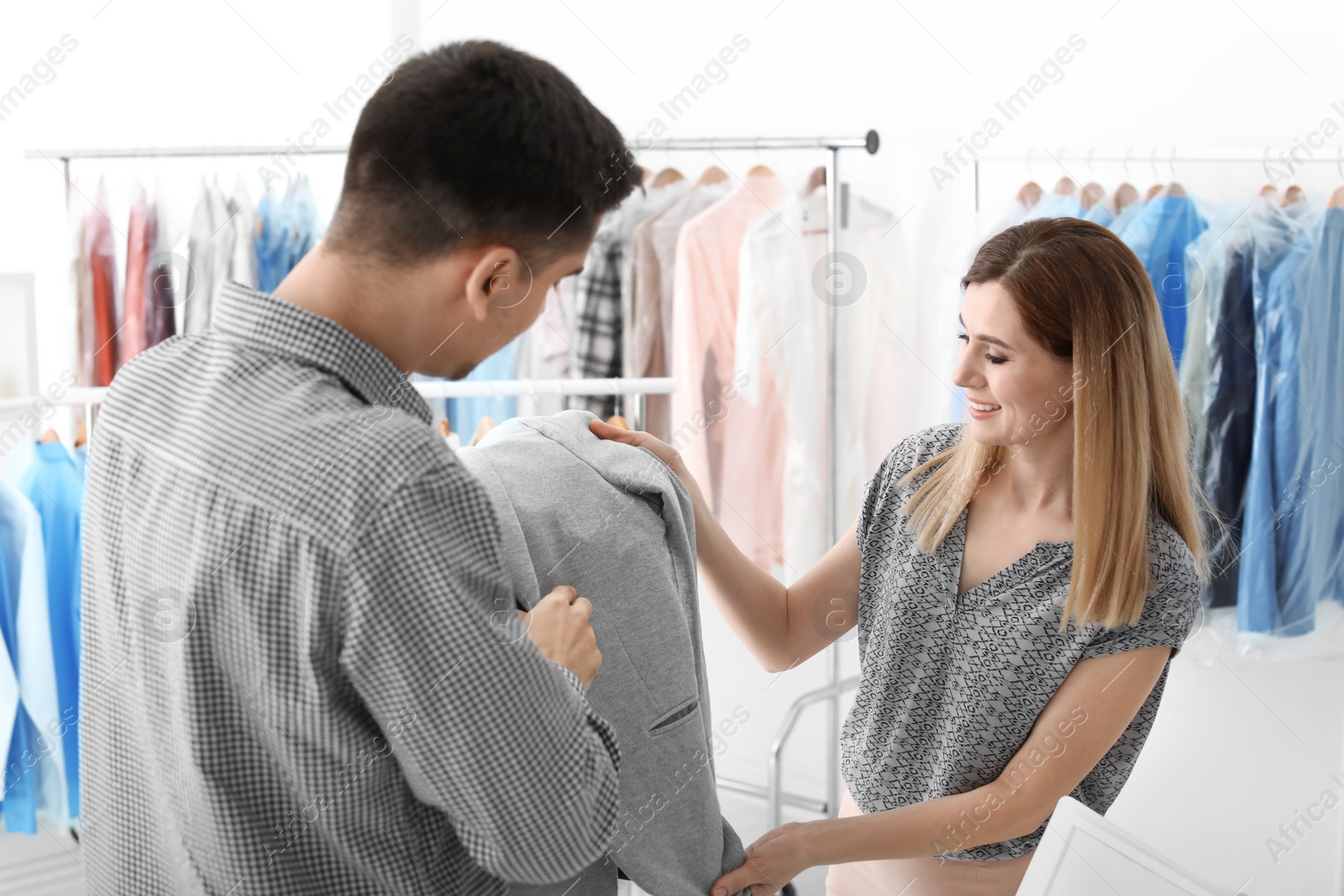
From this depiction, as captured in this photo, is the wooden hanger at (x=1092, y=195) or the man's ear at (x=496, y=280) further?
the wooden hanger at (x=1092, y=195)

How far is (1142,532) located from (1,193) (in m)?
2.67

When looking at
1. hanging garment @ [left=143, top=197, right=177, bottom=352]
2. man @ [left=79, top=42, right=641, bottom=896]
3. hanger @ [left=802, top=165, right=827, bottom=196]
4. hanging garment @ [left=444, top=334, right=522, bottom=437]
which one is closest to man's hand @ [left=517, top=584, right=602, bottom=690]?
man @ [left=79, top=42, right=641, bottom=896]

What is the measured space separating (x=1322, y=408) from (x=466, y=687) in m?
1.93

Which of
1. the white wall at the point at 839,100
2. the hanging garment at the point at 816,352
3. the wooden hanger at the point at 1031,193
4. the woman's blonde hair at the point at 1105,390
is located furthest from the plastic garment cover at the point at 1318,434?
the woman's blonde hair at the point at 1105,390

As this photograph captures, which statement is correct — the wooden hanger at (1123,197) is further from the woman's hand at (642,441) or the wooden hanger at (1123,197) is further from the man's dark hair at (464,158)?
the man's dark hair at (464,158)

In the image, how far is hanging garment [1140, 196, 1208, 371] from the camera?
6.74 ft

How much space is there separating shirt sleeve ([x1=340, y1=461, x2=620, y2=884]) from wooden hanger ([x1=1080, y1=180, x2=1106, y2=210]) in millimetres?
1837

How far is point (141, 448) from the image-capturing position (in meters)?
0.72

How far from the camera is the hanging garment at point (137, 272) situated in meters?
2.26

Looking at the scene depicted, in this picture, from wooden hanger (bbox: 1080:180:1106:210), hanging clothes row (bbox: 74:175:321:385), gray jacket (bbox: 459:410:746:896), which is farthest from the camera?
hanging clothes row (bbox: 74:175:321:385)

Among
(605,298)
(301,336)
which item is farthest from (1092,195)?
(301,336)

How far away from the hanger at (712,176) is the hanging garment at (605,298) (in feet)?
0.23

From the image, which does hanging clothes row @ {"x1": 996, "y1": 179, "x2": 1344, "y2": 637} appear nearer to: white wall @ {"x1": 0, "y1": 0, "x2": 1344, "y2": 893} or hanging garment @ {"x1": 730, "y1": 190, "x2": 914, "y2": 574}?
white wall @ {"x1": 0, "y1": 0, "x2": 1344, "y2": 893}

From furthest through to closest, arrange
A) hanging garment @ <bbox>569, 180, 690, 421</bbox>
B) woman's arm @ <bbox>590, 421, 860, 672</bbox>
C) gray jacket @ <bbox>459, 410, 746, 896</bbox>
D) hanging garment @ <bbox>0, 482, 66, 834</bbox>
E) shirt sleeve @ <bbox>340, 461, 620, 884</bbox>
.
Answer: hanging garment @ <bbox>569, 180, 690, 421</bbox>
hanging garment @ <bbox>0, 482, 66, 834</bbox>
woman's arm @ <bbox>590, 421, 860, 672</bbox>
gray jacket @ <bbox>459, 410, 746, 896</bbox>
shirt sleeve @ <bbox>340, 461, 620, 884</bbox>
